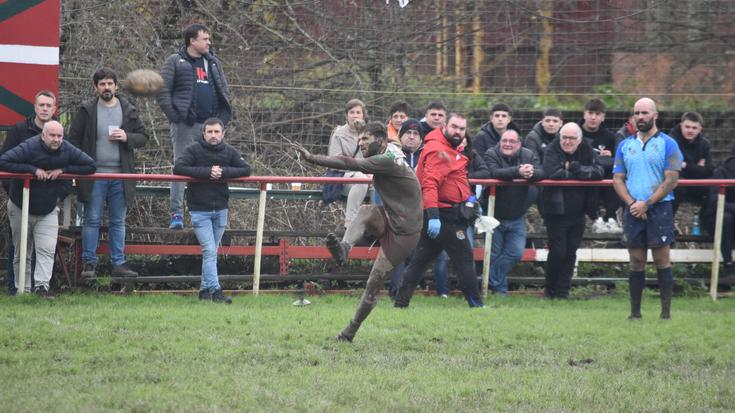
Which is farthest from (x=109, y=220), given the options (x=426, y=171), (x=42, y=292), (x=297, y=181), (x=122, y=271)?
(x=426, y=171)

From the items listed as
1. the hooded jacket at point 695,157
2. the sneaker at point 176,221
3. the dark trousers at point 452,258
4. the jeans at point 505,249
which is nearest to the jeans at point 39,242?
the sneaker at point 176,221

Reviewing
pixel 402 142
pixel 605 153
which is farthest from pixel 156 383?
pixel 605 153

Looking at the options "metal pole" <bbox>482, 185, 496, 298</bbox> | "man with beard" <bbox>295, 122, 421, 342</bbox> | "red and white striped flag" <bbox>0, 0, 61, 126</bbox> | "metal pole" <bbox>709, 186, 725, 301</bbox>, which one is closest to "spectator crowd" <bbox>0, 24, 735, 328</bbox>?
"metal pole" <bbox>482, 185, 496, 298</bbox>

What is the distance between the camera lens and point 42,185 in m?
12.6

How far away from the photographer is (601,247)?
16.5 meters

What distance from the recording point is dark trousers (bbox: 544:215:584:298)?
14.2m

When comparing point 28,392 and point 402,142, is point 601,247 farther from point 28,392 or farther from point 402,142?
point 28,392

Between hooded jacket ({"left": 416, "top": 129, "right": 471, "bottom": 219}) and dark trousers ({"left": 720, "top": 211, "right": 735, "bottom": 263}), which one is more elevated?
hooded jacket ({"left": 416, "top": 129, "right": 471, "bottom": 219})

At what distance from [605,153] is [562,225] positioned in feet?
4.24

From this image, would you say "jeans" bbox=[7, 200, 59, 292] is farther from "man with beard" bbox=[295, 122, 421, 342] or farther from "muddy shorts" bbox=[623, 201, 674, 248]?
Answer: "muddy shorts" bbox=[623, 201, 674, 248]

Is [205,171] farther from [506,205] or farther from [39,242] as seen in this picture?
[506,205]

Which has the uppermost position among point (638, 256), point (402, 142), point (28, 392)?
point (402, 142)

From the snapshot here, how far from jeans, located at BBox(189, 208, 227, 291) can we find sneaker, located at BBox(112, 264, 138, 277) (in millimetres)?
799

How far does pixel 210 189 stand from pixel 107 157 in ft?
4.04
